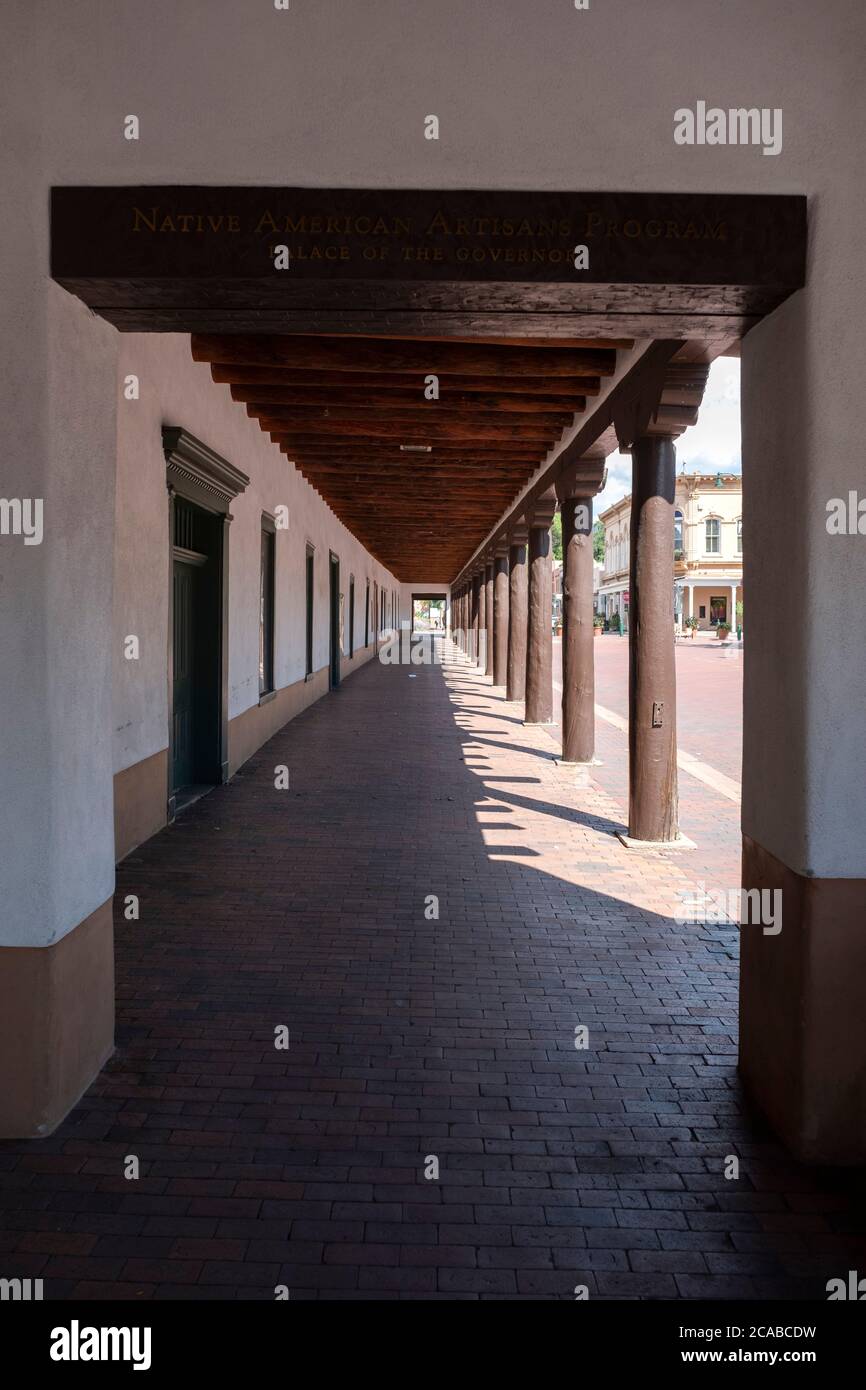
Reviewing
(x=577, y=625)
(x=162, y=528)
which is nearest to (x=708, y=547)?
(x=577, y=625)

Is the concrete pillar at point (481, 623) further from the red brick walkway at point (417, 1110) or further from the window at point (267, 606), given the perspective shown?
the red brick walkway at point (417, 1110)

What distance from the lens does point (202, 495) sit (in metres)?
Result: 8.38

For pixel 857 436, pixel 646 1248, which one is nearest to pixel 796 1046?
pixel 646 1248

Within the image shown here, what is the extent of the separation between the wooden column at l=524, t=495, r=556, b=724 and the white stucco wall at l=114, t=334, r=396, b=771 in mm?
3700

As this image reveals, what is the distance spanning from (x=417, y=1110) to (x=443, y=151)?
337 centimetres

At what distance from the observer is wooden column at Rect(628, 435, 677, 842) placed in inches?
282

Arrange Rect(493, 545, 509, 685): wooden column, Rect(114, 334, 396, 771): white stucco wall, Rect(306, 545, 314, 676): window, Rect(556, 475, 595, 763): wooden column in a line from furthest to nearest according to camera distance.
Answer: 1. Rect(493, 545, 509, 685): wooden column
2. Rect(306, 545, 314, 676): window
3. Rect(556, 475, 595, 763): wooden column
4. Rect(114, 334, 396, 771): white stucco wall

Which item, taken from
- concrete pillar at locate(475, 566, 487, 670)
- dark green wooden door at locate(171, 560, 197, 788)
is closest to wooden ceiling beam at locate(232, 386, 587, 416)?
dark green wooden door at locate(171, 560, 197, 788)

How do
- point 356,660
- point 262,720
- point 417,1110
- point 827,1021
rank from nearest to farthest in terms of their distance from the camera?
point 827,1021, point 417,1110, point 262,720, point 356,660

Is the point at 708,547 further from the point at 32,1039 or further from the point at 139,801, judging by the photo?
the point at 32,1039

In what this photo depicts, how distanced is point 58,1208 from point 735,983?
3177mm

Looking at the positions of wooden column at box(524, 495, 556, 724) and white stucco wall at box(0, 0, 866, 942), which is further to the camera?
wooden column at box(524, 495, 556, 724)

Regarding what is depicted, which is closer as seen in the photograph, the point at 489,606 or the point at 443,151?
the point at 443,151

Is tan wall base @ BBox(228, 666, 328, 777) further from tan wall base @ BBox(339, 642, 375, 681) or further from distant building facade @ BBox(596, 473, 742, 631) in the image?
distant building facade @ BBox(596, 473, 742, 631)
